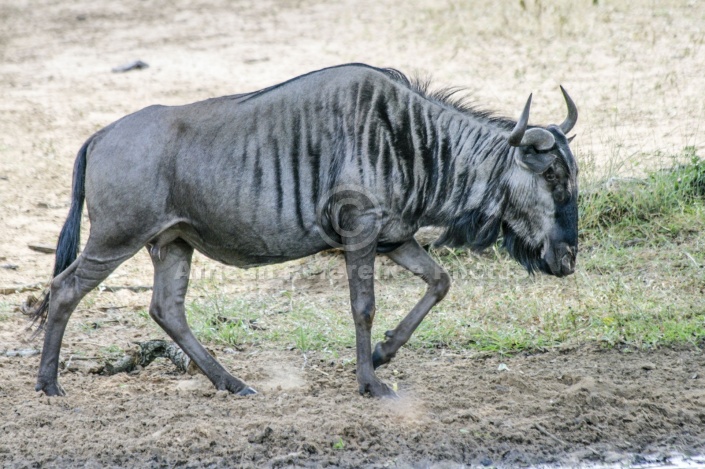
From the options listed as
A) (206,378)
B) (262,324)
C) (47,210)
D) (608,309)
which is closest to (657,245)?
(608,309)

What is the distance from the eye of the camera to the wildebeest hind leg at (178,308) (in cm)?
547

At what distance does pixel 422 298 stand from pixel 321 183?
2.92 feet

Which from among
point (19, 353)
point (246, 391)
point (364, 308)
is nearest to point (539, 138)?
point (364, 308)

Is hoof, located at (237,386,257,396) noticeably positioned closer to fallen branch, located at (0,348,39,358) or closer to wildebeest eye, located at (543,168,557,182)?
fallen branch, located at (0,348,39,358)

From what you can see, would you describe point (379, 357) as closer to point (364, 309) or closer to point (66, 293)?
point (364, 309)

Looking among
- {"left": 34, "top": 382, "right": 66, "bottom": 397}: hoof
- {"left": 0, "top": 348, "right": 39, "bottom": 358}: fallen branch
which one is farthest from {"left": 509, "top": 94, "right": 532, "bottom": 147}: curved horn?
{"left": 0, "top": 348, "right": 39, "bottom": 358}: fallen branch

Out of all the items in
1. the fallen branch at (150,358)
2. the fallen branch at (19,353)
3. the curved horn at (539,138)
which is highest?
the curved horn at (539,138)

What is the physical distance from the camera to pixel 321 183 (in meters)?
5.29

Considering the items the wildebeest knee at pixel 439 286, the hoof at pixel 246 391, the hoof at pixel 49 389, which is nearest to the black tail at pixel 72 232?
the hoof at pixel 49 389

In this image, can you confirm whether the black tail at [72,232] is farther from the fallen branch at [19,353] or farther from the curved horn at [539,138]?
the curved horn at [539,138]

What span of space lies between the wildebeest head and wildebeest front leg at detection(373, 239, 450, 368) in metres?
0.49

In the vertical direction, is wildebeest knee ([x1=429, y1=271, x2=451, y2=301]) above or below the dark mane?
below

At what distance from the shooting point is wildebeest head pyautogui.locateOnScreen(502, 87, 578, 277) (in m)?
5.15

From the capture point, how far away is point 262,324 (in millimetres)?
6672
